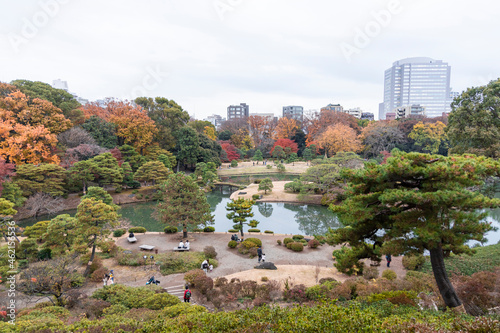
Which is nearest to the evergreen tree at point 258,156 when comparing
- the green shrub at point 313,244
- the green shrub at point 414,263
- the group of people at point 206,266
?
the green shrub at point 313,244

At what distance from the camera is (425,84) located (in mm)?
102688

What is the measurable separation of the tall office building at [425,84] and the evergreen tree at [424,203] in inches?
4523

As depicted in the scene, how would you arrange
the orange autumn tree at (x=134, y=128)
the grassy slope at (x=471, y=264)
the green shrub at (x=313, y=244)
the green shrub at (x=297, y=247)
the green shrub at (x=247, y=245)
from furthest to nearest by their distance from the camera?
the orange autumn tree at (x=134, y=128) → the green shrub at (x=313, y=244) → the green shrub at (x=297, y=247) → the green shrub at (x=247, y=245) → the grassy slope at (x=471, y=264)

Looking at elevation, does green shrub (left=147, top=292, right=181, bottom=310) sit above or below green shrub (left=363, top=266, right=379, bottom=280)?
above

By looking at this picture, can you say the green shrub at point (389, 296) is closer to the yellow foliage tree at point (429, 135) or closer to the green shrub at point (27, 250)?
the green shrub at point (27, 250)

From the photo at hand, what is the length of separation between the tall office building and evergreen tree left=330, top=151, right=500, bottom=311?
377ft

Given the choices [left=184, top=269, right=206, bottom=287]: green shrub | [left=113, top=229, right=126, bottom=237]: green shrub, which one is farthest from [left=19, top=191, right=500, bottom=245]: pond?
[left=184, top=269, right=206, bottom=287]: green shrub

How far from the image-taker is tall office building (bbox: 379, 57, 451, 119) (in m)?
101

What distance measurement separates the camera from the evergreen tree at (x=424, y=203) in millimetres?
5219

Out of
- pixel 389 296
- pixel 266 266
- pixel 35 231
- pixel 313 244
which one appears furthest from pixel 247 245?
pixel 35 231

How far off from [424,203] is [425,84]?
11921cm

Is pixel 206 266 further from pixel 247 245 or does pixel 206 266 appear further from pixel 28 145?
pixel 28 145

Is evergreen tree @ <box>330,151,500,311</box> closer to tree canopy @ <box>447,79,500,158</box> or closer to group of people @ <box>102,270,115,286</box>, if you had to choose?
group of people @ <box>102,270,115,286</box>

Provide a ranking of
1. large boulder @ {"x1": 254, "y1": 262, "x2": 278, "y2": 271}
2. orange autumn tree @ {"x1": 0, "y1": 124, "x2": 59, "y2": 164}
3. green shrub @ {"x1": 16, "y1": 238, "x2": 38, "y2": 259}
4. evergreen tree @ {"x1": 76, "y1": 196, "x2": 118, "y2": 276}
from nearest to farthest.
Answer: evergreen tree @ {"x1": 76, "y1": 196, "x2": 118, "y2": 276} < large boulder @ {"x1": 254, "y1": 262, "x2": 278, "y2": 271} < green shrub @ {"x1": 16, "y1": 238, "x2": 38, "y2": 259} < orange autumn tree @ {"x1": 0, "y1": 124, "x2": 59, "y2": 164}
